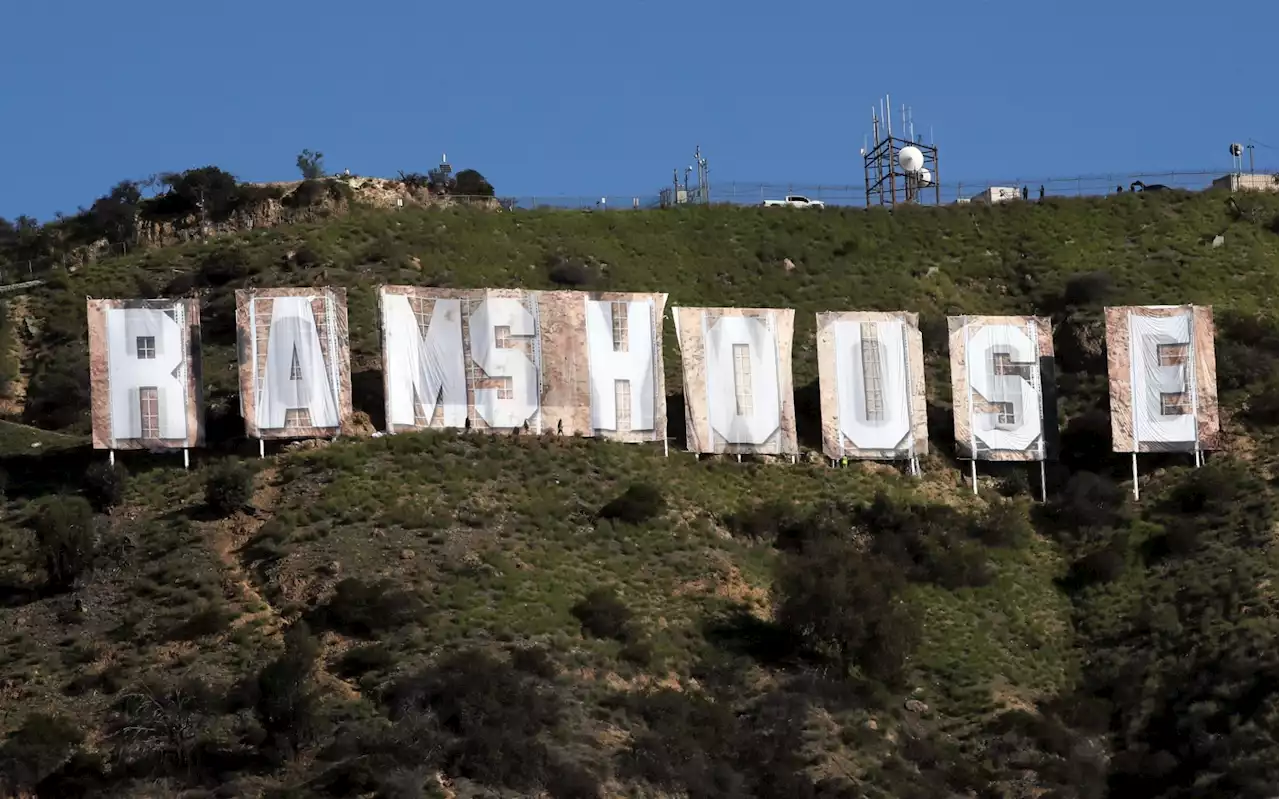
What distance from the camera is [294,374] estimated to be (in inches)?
2603

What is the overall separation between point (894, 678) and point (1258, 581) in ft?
37.6

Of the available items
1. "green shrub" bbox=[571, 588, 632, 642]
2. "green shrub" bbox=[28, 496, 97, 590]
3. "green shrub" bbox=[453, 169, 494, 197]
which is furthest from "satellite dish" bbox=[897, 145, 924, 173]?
"green shrub" bbox=[28, 496, 97, 590]

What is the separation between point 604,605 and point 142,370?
16653 millimetres

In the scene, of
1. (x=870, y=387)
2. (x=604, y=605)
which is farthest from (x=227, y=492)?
(x=870, y=387)

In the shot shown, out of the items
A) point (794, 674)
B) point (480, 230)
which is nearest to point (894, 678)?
point (794, 674)

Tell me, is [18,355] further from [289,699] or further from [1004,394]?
[1004,394]

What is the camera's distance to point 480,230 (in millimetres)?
84312

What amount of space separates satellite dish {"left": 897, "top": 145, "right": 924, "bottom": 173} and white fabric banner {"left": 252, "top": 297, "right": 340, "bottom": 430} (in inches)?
1379

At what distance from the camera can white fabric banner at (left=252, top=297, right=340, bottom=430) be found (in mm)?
65938

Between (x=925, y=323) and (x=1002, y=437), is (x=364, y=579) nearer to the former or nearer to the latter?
(x=1002, y=437)

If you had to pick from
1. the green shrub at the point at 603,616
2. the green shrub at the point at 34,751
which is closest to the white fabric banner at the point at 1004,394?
the green shrub at the point at 603,616

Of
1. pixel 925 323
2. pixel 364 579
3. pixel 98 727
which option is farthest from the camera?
pixel 925 323

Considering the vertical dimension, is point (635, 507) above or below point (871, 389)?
below

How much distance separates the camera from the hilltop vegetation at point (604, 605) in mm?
52438
